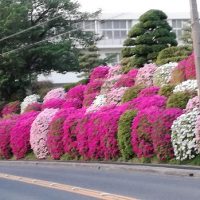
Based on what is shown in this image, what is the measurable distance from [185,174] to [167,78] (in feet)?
37.5

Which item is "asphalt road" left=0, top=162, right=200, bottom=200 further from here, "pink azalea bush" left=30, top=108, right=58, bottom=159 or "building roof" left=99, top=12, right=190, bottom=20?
"building roof" left=99, top=12, right=190, bottom=20

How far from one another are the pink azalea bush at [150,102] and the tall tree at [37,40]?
16.1 meters

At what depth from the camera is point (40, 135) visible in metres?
29.0

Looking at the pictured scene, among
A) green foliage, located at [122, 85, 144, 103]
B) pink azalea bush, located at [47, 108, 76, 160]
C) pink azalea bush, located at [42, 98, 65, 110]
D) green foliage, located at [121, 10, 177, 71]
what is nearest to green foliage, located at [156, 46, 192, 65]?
green foliage, located at [121, 10, 177, 71]

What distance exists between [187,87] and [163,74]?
444 centimetres

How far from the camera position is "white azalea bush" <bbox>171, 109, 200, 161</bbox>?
20.0m

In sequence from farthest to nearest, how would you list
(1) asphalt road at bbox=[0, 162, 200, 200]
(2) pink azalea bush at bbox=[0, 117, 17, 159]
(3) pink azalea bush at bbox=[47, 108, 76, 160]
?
(2) pink azalea bush at bbox=[0, 117, 17, 159] → (3) pink azalea bush at bbox=[47, 108, 76, 160] → (1) asphalt road at bbox=[0, 162, 200, 200]

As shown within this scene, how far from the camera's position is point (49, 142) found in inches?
1108

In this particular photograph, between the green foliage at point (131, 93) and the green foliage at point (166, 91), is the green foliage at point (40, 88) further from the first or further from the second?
the green foliage at point (166, 91)

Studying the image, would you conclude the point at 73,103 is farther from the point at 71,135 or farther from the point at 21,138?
the point at 71,135

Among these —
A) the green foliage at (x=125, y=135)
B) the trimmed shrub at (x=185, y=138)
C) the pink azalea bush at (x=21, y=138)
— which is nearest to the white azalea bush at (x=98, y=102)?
the pink azalea bush at (x=21, y=138)

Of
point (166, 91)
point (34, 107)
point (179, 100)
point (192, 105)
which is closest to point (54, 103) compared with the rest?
point (34, 107)

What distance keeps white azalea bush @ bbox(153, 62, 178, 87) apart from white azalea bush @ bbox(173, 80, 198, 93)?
123 inches

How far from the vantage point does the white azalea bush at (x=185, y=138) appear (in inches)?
789
